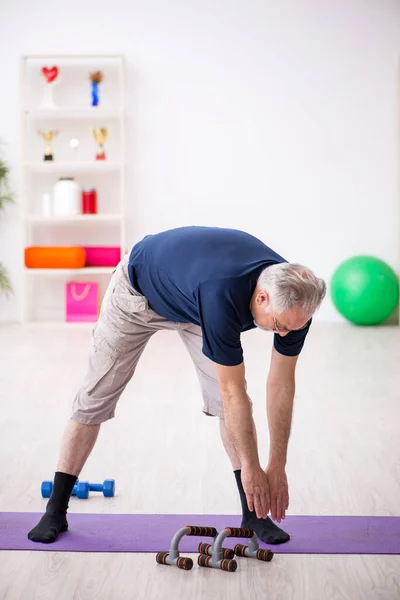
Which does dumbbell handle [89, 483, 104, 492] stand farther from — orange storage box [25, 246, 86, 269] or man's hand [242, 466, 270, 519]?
orange storage box [25, 246, 86, 269]

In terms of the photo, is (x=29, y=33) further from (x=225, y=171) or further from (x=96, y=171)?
(x=225, y=171)

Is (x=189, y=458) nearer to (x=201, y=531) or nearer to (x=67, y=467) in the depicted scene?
(x=67, y=467)

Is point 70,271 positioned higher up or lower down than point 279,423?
higher up

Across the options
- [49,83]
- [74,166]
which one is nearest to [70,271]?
[74,166]

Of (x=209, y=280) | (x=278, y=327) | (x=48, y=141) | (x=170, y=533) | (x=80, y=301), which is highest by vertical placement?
(x=48, y=141)

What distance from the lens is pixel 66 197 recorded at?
632 cm

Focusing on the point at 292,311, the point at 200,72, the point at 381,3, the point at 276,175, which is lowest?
the point at 292,311

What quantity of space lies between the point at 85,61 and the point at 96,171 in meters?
0.87

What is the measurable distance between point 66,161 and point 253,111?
152 centimetres

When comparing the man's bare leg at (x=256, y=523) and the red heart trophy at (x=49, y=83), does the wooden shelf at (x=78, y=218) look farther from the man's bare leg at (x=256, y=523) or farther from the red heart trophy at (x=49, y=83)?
the man's bare leg at (x=256, y=523)

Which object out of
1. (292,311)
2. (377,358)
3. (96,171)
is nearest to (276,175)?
(96,171)

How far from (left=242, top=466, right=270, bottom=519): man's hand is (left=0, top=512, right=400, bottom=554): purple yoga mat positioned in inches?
8.5

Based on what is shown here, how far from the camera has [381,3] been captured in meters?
6.44

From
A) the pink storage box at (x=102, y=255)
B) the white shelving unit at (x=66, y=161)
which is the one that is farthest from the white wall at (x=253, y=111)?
the pink storage box at (x=102, y=255)
